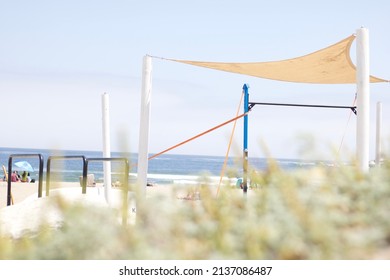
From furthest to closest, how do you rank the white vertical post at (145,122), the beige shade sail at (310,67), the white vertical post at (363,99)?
the beige shade sail at (310,67) < the white vertical post at (145,122) < the white vertical post at (363,99)

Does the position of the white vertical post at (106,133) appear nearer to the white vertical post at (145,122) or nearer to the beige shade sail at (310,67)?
the beige shade sail at (310,67)

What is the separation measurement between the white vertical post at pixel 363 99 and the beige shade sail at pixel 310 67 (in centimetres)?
217

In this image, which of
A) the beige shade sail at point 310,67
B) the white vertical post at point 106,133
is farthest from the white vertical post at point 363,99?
the white vertical post at point 106,133

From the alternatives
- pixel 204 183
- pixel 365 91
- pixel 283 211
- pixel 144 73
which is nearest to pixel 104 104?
pixel 144 73

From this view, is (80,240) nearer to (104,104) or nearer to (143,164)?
(143,164)

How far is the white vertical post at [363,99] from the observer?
164 inches

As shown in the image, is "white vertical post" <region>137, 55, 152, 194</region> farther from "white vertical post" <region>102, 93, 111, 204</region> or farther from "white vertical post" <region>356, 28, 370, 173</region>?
"white vertical post" <region>356, 28, 370, 173</region>

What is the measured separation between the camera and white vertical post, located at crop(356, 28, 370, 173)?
4.17 metres

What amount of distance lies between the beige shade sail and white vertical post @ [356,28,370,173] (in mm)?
2166

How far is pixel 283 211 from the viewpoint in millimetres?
2141

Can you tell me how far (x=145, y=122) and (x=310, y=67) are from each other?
3168 millimetres

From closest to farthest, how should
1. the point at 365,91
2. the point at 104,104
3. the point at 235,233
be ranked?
the point at 235,233, the point at 365,91, the point at 104,104
